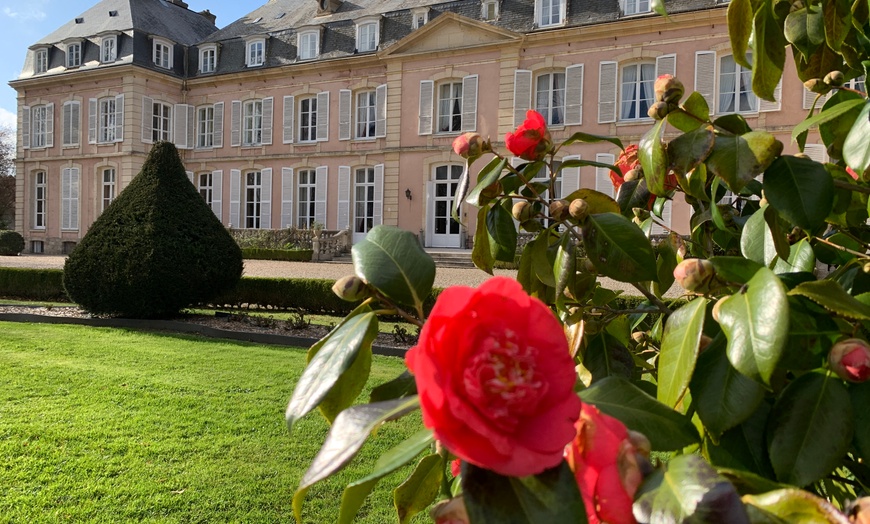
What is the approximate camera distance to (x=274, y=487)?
310cm

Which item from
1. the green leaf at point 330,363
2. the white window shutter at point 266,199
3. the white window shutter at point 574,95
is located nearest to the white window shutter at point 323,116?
the white window shutter at point 266,199

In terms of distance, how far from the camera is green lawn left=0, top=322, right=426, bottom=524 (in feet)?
9.38

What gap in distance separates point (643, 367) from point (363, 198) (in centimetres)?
1766

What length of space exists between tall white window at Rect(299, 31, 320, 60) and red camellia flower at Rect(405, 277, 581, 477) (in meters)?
19.9

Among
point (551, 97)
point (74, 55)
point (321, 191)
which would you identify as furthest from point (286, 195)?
point (74, 55)

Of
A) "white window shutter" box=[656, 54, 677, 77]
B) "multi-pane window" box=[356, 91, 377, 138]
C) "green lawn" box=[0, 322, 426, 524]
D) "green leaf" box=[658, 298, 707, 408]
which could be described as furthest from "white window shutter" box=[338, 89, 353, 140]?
"green leaf" box=[658, 298, 707, 408]

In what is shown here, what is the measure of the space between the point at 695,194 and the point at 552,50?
15886 mm

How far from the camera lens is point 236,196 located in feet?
65.5

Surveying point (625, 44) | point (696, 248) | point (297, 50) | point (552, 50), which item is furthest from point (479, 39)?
point (696, 248)

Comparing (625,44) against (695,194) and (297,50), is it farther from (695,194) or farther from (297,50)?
(695,194)

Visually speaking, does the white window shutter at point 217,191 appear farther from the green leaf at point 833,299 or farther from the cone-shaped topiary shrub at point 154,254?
the green leaf at point 833,299

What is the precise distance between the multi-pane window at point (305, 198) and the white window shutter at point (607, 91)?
27.4 ft

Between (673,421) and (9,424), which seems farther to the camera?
(9,424)

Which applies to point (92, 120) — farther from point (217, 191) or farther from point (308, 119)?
point (308, 119)
